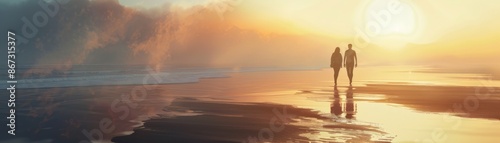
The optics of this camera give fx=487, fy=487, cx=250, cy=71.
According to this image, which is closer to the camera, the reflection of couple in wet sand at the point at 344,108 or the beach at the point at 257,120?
the beach at the point at 257,120

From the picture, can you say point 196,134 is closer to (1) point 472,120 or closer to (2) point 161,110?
(2) point 161,110

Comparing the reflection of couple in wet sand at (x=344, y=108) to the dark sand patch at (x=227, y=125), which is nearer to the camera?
the dark sand patch at (x=227, y=125)

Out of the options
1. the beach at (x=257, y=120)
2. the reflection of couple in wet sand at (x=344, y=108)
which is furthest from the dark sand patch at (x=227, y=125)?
the reflection of couple in wet sand at (x=344, y=108)

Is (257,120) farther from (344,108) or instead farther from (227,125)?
(344,108)

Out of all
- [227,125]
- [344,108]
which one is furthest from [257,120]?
[344,108]

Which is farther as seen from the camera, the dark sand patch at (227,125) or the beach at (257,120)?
the beach at (257,120)

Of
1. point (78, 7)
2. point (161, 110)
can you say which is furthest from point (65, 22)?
point (161, 110)

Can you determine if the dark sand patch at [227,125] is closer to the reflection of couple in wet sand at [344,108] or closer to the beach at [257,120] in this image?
the beach at [257,120]

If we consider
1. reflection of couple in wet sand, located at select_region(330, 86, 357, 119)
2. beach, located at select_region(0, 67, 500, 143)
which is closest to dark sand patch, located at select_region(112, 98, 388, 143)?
beach, located at select_region(0, 67, 500, 143)

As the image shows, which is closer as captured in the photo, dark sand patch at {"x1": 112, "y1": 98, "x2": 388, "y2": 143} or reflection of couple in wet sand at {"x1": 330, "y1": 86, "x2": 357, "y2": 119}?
dark sand patch at {"x1": 112, "y1": 98, "x2": 388, "y2": 143}

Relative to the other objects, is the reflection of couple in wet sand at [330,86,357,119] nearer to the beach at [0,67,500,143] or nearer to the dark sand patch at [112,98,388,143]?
the beach at [0,67,500,143]

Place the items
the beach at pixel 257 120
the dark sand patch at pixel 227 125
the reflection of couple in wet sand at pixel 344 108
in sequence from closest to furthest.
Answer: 1. the dark sand patch at pixel 227 125
2. the beach at pixel 257 120
3. the reflection of couple in wet sand at pixel 344 108

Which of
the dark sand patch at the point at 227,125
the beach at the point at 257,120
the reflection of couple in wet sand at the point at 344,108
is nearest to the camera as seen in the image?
the dark sand patch at the point at 227,125

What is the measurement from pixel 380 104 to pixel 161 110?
23.8ft
